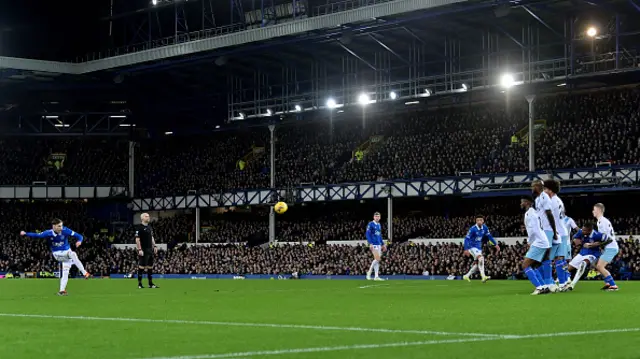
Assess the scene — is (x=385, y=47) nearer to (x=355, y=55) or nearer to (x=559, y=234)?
(x=355, y=55)

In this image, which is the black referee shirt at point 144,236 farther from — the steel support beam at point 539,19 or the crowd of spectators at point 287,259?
the steel support beam at point 539,19

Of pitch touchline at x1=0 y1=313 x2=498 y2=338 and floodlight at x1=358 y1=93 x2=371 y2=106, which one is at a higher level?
floodlight at x1=358 y1=93 x2=371 y2=106

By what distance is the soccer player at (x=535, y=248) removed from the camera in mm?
19578

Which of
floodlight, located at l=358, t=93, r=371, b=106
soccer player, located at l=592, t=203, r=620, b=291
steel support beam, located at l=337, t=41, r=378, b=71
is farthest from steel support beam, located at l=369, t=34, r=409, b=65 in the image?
soccer player, located at l=592, t=203, r=620, b=291

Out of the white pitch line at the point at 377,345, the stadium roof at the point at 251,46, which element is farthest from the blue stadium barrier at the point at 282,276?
the white pitch line at the point at 377,345

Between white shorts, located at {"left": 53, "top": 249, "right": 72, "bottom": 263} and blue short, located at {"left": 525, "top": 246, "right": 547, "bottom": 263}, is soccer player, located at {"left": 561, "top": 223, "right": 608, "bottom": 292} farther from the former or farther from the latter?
white shorts, located at {"left": 53, "top": 249, "right": 72, "bottom": 263}

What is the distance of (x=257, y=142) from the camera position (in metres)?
73.9

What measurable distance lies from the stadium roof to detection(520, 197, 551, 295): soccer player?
31038 millimetres

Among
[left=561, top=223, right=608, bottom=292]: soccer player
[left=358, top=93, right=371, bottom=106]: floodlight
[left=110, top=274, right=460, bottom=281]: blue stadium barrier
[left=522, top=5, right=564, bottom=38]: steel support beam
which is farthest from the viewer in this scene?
[left=358, top=93, right=371, bottom=106]: floodlight

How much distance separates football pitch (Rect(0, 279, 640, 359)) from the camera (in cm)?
943

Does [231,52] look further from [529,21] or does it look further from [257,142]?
[529,21]

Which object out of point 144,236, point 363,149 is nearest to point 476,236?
A: point 144,236

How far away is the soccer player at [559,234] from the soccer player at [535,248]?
0.40 meters

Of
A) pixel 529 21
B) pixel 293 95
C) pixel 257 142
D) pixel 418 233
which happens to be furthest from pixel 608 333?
pixel 257 142
